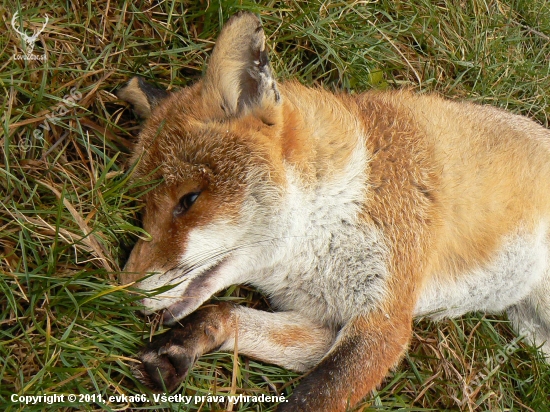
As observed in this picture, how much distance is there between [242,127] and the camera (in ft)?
10.4

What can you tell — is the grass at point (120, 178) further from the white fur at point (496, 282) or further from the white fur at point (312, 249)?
the white fur at point (312, 249)

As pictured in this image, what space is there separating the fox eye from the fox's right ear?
838 millimetres

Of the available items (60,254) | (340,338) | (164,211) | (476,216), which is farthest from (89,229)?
(476,216)

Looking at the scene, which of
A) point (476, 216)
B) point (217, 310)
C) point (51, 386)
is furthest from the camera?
point (476, 216)

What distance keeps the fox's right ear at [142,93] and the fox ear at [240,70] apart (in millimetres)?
482

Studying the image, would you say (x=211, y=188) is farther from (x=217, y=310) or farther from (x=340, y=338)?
(x=340, y=338)

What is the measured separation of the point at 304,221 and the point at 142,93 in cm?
135

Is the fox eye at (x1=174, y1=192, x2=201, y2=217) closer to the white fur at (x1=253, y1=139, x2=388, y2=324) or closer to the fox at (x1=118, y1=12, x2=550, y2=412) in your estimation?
the fox at (x1=118, y1=12, x2=550, y2=412)

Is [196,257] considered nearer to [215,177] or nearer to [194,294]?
[194,294]

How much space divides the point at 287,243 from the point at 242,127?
721mm

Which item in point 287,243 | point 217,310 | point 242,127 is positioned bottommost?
point 217,310

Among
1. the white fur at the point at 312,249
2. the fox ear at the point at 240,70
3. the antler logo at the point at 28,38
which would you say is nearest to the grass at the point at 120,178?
the antler logo at the point at 28,38

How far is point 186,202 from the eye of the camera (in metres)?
3.04

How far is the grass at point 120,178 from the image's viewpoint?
3045mm
